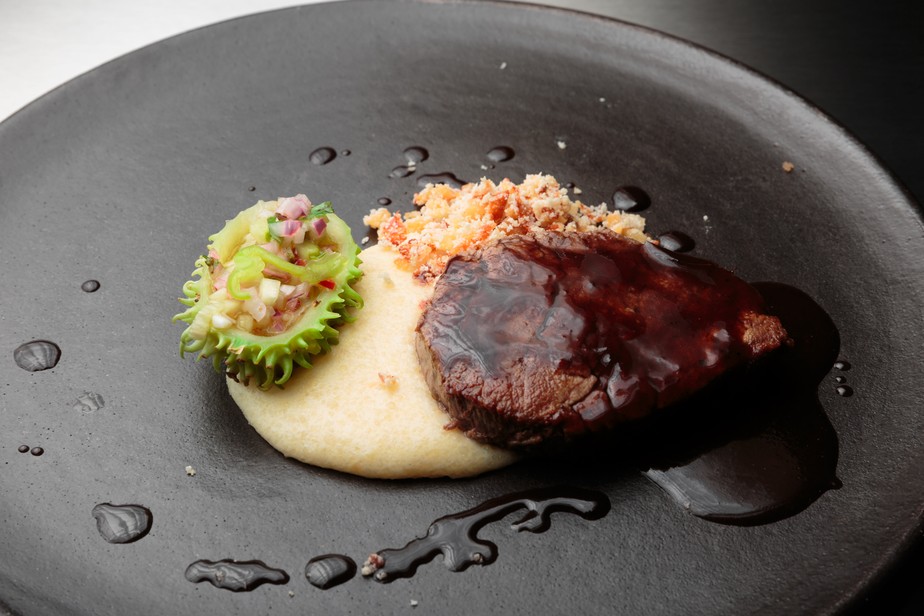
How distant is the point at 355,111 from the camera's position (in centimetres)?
499

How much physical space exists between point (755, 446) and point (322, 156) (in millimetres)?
2732

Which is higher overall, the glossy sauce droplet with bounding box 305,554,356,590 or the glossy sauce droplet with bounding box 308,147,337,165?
the glossy sauce droplet with bounding box 308,147,337,165

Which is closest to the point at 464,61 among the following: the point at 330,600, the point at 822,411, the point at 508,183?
the point at 508,183

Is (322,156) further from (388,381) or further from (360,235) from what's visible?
(388,381)

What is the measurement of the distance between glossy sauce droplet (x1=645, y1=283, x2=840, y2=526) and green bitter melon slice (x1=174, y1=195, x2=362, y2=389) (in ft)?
4.88

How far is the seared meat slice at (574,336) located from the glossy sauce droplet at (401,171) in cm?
107

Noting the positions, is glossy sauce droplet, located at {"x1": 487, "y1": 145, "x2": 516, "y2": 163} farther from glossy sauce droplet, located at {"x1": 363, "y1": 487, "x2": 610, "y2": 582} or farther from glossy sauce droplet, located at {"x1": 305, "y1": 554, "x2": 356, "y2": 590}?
glossy sauce droplet, located at {"x1": 305, "y1": 554, "x2": 356, "y2": 590}

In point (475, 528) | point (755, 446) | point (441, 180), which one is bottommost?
point (475, 528)

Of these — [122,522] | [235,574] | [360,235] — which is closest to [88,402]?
[122,522]

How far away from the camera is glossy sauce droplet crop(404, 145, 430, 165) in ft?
15.5

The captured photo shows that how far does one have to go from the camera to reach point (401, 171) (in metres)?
4.66

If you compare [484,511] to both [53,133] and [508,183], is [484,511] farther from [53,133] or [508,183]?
[53,133]

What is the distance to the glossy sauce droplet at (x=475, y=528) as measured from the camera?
10.5 feet

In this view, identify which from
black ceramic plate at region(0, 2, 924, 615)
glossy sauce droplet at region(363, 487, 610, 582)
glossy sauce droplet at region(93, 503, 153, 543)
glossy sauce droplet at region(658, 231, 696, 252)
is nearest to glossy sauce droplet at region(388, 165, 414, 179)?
black ceramic plate at region(0, 2, 924, 615)
